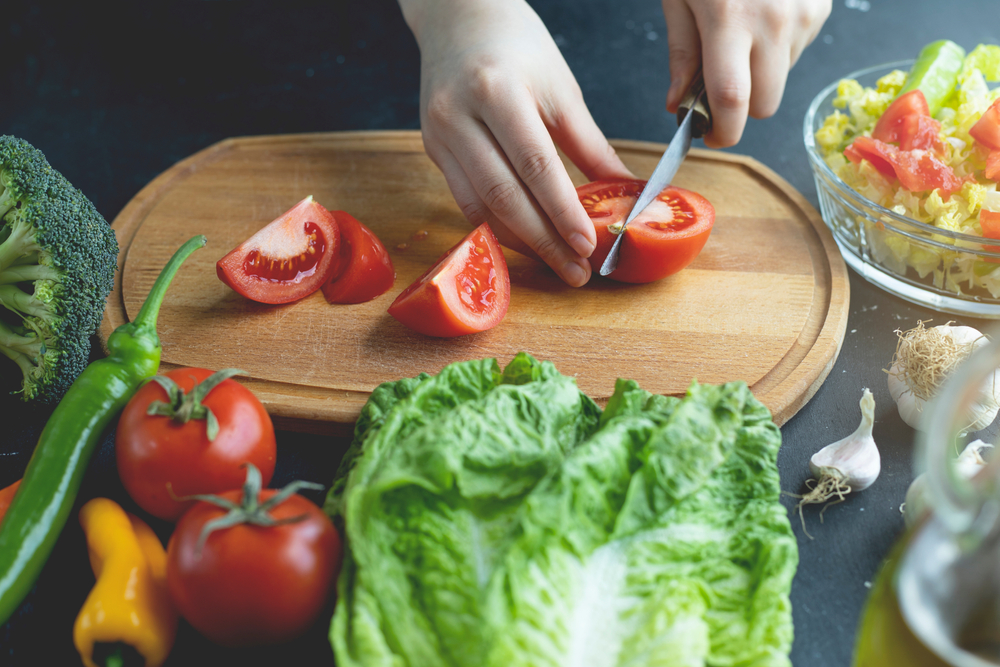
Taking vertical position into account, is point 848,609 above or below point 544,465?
below

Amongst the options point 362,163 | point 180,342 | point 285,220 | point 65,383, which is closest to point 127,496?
point 65,383

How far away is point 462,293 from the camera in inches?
86.9

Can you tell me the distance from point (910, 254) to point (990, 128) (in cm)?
45

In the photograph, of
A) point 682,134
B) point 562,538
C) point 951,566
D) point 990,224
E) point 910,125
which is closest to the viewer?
point 951,566

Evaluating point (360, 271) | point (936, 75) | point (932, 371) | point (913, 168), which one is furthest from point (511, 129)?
point (936, 75)

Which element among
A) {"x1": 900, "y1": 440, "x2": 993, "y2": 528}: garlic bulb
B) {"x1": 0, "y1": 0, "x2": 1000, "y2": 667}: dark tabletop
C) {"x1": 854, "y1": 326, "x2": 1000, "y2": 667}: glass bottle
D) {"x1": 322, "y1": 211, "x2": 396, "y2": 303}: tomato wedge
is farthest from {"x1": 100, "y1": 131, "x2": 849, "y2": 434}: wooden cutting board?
{"x1": 854, "y1": 326, "x2": 1000, "y2": 667}: glass bottle

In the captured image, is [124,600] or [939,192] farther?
[939,192]

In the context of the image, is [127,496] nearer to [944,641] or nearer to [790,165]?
[944,641]

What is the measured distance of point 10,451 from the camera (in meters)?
1.97

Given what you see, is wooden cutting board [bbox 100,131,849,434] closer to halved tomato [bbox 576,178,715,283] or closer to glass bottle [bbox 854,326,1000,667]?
halved tomato [bbox 576,178,715,283]

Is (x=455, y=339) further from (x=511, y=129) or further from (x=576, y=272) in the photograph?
(x=511, y=129)

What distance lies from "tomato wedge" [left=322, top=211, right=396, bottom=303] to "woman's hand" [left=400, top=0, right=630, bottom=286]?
0.35 metres

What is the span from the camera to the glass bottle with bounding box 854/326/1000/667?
2.99 feet

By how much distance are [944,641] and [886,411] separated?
4.06 ft
